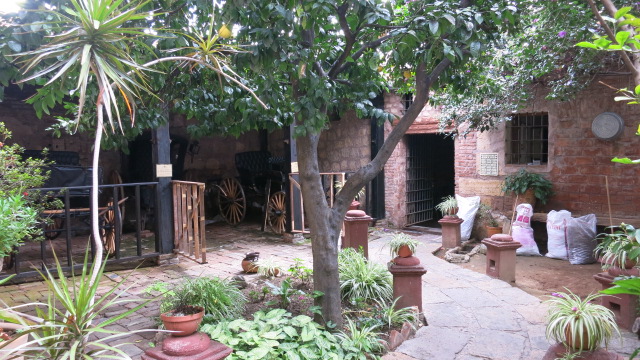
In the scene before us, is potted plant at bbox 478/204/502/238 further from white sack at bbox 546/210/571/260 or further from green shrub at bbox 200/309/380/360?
green shrub at bbox 200/309/380/360

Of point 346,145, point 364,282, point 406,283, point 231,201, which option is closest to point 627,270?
point 406,283

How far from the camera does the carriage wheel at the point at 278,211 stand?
26.9 feet

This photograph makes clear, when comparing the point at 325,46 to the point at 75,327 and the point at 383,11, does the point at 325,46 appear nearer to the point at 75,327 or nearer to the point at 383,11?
the point at 383,11

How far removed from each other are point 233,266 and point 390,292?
2359mm

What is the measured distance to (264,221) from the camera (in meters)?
8.84

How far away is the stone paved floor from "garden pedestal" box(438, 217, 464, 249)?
503 millimetres

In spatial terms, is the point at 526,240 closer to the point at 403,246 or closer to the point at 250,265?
the point at 403,246

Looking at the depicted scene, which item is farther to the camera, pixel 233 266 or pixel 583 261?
pixel 583 261

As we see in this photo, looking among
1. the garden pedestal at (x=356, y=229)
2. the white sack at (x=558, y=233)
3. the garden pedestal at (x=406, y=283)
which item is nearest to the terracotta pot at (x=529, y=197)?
the white sack at (x=558, y=233)

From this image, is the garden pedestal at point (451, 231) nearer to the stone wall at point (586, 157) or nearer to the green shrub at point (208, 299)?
the stone wall at point (586, 157)

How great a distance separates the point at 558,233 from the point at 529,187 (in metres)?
0.82

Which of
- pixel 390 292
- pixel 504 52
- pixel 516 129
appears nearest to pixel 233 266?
pixel 390 292

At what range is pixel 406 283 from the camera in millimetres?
3854

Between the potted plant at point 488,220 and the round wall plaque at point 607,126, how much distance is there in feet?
6.53
